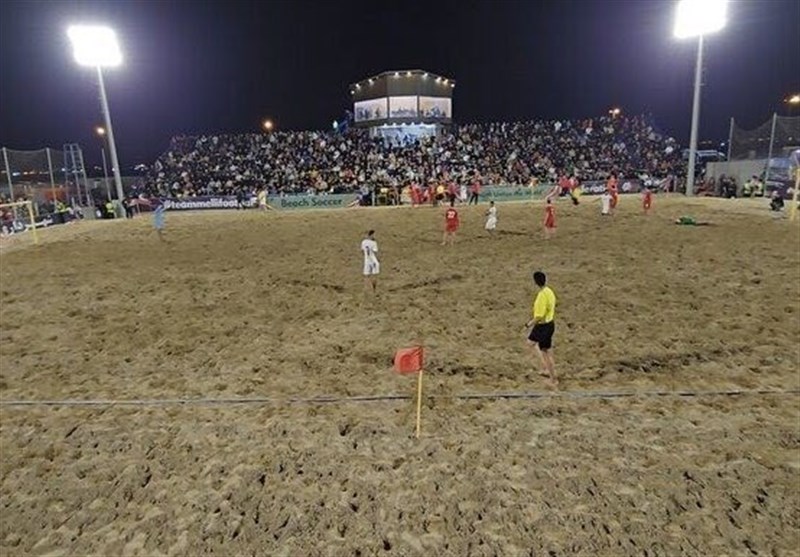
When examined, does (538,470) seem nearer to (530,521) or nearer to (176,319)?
(530,521)

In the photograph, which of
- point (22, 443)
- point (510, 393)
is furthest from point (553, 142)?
point (22, 443)

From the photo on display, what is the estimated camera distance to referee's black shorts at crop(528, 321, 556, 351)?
831 cm

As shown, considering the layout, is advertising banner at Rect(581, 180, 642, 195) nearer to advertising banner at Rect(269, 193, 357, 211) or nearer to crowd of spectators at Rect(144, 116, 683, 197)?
crowd of spectators at Rect(144, 116, 683, 197)

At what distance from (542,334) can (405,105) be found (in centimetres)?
5198

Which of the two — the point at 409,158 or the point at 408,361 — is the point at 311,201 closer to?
the point at 409,158

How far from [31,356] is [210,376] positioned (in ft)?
13.7

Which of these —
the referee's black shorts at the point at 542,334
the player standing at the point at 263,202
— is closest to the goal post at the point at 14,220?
the player standing at the point at 263,202

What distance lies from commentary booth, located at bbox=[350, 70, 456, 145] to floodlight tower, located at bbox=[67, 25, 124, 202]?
2708 centimetres

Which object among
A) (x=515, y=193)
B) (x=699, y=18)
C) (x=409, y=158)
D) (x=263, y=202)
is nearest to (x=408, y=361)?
(x=263, y=202)

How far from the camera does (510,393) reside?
805cm

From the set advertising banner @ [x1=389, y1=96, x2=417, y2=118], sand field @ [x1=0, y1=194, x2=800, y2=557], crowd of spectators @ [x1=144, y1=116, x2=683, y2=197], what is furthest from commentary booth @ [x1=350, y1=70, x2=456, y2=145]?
sand field @ [x1=0, y1=194, x2=800, y2=557]

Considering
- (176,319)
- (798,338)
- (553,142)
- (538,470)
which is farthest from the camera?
(553,142)

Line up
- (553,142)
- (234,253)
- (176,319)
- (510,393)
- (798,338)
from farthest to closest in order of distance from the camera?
(553,142)
(234,253)
(176,319)
(798,338)
(510,393)

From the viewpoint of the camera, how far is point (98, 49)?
110ft
